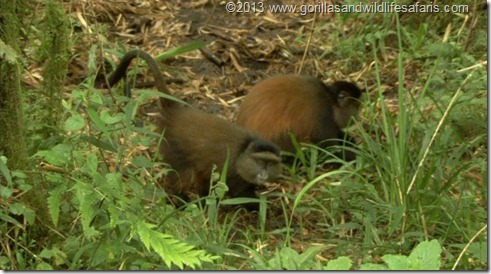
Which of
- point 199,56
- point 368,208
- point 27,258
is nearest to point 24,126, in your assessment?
point 27,258

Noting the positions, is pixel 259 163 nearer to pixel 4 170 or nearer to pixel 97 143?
pixel 97 143

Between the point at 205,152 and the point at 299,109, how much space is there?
1200mm

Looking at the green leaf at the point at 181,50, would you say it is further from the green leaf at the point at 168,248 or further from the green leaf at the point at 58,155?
the green leaf at the point at 168,248

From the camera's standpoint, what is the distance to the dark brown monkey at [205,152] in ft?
22.0

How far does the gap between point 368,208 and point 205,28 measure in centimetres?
334

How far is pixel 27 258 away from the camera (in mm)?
5012

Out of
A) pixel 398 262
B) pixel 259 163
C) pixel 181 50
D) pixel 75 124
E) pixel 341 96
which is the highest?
pixel 75 124

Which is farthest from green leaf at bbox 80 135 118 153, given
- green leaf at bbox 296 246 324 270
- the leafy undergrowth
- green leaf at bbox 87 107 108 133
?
green leaf at bbox 296 246 324 270

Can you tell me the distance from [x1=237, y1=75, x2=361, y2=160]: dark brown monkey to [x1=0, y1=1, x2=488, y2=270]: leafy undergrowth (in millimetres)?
179

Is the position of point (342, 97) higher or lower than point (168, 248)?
lower

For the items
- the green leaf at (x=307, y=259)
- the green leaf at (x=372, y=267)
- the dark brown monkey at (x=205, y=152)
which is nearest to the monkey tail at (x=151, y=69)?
the dark brown monkey at (x=205, y=152)

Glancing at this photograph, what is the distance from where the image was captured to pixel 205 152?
6.71 m

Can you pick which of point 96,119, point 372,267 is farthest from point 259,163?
point 372,267

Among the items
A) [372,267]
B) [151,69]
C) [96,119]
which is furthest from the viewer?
[151,69]
